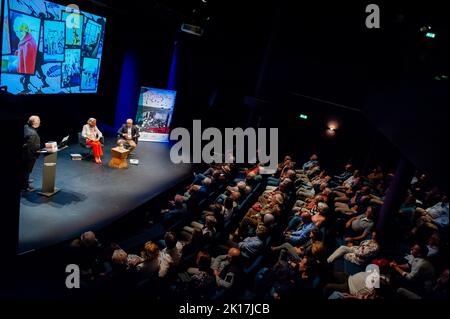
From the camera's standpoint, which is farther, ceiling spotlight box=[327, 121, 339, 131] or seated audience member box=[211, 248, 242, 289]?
ceiling spotlight box=[327, 121, 339, 131]

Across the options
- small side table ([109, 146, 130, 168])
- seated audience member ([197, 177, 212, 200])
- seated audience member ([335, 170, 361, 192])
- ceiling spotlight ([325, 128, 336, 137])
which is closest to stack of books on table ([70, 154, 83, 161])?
small side table ([109, 146, 130, 168])

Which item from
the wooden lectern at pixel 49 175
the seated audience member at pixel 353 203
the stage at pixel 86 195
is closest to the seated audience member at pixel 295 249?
the seated audience member at pixel 353 203

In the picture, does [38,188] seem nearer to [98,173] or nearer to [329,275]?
[98,173]

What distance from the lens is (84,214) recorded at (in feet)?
15.6

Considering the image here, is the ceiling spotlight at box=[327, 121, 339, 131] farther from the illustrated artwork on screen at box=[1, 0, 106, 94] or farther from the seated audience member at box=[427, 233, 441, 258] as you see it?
the illustrated artwork on screen at box=[1, 0, 106, 94]

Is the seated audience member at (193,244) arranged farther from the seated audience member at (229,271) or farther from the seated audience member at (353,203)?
the seated audience member at (353,203)

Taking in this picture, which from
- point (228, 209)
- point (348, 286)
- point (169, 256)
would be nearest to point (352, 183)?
point (228, 209)

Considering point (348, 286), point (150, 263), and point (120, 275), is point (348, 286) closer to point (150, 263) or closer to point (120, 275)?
point (150, 263)

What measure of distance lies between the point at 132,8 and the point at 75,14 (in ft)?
4.75

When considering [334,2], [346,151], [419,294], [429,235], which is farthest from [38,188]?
[334,2]

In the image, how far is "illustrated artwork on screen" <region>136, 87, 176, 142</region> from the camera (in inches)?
352

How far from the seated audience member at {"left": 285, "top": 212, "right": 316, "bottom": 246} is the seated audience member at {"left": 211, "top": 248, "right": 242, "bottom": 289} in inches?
54.8
